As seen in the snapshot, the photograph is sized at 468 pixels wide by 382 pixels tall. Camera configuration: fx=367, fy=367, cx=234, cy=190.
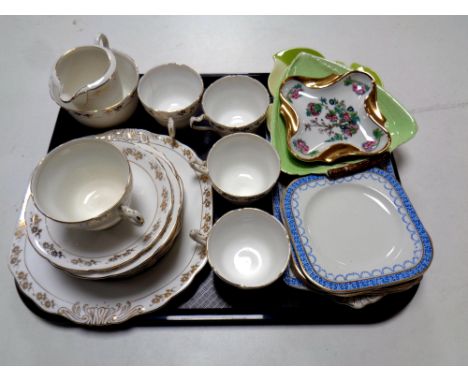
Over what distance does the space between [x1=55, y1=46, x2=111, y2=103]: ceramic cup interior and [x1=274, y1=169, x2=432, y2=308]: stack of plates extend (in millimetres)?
650

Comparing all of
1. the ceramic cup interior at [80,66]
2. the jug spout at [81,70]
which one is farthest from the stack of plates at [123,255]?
the ceramic cup interior at [80,66]

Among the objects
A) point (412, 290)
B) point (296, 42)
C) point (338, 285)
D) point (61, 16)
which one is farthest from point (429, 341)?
point (61, 16)

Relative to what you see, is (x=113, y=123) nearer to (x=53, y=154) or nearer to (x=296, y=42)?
(x=53, y=154)

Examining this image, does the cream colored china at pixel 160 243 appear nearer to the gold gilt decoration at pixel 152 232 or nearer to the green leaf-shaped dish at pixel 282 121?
the gold gilt decoration at pixel 152 232

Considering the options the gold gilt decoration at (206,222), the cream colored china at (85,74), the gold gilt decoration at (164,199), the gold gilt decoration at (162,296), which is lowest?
the gold gilt decoration at (162,296)

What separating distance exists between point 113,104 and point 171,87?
0.21 meters

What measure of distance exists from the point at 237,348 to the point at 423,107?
1044 millimetres

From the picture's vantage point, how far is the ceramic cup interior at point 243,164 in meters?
1.01

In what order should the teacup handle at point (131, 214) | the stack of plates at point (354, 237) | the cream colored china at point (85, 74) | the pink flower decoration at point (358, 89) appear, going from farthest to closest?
the pink flower decoration at point (358, 89) → the cream colored china at point (85, 74) → the stack of plates at point (354, 237) → the teacup handle at point (131, 214)

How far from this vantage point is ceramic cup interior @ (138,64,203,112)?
1148 mm

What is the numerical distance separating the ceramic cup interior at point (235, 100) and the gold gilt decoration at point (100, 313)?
0.59 m

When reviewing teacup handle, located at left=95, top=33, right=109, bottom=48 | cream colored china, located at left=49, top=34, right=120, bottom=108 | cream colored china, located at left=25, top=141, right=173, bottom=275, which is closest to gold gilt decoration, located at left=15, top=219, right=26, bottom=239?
cream colored china, located at left=25, top=141, right=173, bottom=275

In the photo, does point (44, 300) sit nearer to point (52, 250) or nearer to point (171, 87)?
point (52, 250)

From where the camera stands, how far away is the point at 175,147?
1.02 meters
